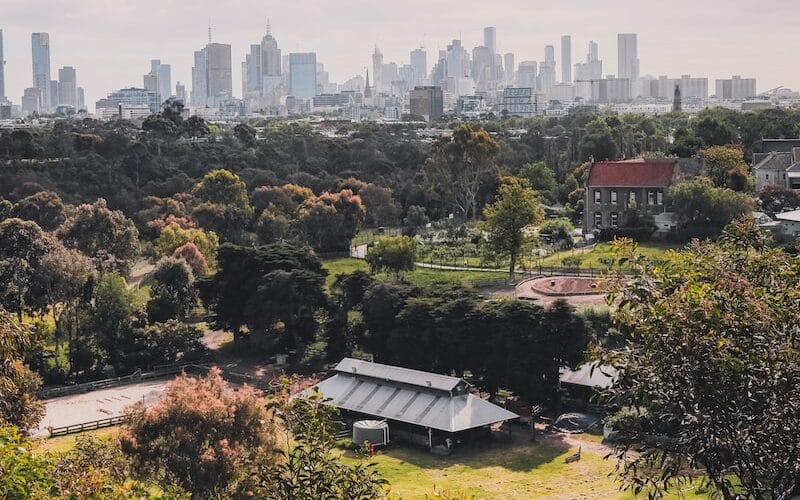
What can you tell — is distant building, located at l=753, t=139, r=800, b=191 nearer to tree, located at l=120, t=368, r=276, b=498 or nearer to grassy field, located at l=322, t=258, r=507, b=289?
grassy field, located at l=322, t=258, r=507, b=289

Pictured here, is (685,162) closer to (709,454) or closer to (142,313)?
(142,313)

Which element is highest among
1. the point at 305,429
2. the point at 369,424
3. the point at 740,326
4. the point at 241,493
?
the point at 740,326

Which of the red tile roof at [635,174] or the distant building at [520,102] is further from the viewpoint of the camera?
the distant building at [520,102]

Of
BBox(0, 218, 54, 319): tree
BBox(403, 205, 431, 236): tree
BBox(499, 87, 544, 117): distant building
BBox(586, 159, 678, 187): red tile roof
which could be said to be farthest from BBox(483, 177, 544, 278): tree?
BBox(499, 87, 544, 117): distant building

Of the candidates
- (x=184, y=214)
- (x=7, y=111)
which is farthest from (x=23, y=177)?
(x=7, y=111)

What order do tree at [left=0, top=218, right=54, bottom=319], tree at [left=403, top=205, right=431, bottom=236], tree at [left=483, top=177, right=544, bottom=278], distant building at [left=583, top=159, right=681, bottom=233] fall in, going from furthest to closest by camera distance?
tree at [left=403, top=205, right=431, bottom=236], distant building at [left=583, top=159, right=681, bottom=233], tree at [left=483, top=177, right=544, bottom=278], tree at [left=0, top=218, right=54, bottom=319]

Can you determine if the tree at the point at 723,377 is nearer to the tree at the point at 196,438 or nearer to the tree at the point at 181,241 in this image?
the tree at the point at 196,438

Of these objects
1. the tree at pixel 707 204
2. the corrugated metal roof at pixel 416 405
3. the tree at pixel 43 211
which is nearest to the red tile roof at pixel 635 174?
the tree at pixel 707 204
